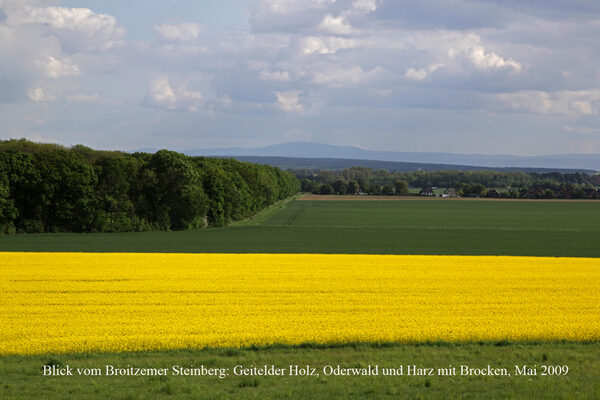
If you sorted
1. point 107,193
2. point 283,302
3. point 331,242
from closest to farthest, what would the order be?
point 283,302 → point 331,242 → point 107,193

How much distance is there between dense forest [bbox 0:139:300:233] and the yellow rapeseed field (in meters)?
24.5

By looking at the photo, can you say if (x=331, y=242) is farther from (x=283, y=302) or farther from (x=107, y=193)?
(x=283, y=302)

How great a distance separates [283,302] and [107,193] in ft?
142

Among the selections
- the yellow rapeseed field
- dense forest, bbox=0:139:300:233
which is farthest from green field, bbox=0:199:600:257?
the yellow rapeseed field

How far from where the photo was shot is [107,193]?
198 ft

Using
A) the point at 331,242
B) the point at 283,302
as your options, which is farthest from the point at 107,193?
the point at 283,302

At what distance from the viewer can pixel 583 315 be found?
19.1 m

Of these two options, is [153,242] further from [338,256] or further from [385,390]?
[385,390]

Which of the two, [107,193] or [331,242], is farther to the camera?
[107,193]

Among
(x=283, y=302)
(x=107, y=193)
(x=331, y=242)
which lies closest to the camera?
(x=283, y=302)

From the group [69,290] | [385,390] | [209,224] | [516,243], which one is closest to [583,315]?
[385,390]

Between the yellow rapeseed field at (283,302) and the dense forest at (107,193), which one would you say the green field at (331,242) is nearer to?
the dense forest at (107,193)

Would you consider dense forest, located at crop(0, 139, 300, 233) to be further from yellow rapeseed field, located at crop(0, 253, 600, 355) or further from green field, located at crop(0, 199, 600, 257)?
yellow rapeseed field, located at crop(0, 253, 600, 355)

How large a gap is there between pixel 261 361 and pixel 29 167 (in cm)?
4814
